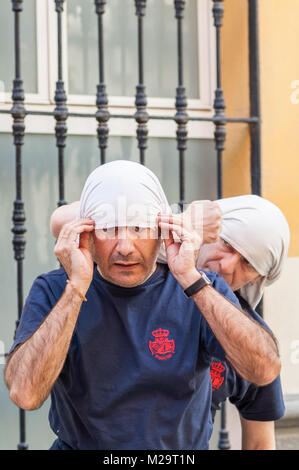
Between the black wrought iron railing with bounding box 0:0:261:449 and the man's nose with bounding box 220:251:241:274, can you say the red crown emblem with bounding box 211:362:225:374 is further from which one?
the black wrought iron railing with bounding box 0:0:261:449

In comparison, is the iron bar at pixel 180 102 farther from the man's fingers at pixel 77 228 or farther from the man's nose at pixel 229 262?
the man's fingers at pixel 77 228

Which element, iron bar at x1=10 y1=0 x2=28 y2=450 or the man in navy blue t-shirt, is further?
iron bar at x1=10 y1=0 x2=28 y2=450

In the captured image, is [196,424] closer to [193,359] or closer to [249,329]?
[193,359]

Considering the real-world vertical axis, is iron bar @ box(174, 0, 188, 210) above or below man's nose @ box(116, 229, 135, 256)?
above

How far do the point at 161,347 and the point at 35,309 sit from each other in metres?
0.41

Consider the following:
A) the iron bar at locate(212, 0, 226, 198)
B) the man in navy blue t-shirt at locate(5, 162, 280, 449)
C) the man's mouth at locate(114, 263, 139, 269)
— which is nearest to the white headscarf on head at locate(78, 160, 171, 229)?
the man in navy blue t-shirt at locate(5, 162, 280, 449)

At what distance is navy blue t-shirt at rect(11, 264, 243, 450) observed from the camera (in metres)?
2.20

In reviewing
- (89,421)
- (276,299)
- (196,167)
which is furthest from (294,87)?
(89,421)

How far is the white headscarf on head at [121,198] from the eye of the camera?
2174 mm

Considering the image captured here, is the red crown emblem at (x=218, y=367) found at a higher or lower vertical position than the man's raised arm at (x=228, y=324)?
lower

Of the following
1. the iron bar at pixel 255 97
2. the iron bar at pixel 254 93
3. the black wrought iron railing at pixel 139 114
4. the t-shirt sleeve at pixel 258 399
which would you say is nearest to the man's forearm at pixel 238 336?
the t-shirt sleeve at pixel 258 399

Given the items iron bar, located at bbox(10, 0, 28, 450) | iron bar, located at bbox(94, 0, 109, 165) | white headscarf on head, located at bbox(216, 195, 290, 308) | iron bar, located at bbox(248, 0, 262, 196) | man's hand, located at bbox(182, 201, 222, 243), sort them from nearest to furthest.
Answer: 1. man's hand, located at bbox(182, 201, 222, 243)
2. white headscarf on head, located at bbox(216, 195, 290, 308)
3. iron bar, located at bbox(10, 0, 28, 450)
4. iron bar, located at bbox(94, 0, 109, 165)
5. iron bar, located at bbox(248, 0, 262, 196)

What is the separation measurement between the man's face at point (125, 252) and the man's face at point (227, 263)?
0.65 meters

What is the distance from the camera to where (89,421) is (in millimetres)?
2211
